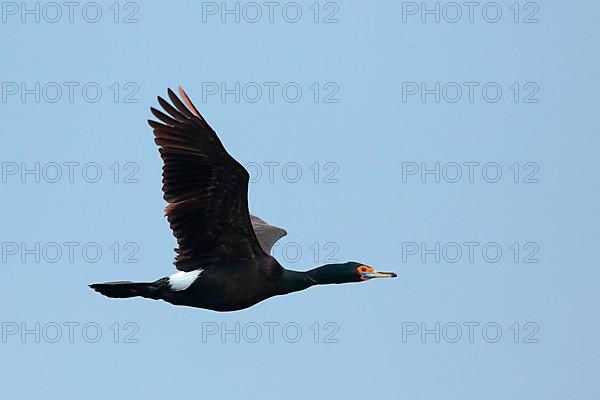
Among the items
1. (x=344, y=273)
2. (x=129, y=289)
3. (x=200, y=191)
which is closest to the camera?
(x=200, y=191)

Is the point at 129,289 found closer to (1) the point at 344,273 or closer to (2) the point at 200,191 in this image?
(2) the point at 200,191

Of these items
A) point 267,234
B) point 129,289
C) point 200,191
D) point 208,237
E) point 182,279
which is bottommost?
point 129,289

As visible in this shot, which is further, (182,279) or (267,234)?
(267,234)

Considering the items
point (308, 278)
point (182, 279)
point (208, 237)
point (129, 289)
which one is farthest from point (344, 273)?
point (129, 289)

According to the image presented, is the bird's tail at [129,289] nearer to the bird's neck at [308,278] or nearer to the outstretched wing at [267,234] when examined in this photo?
the bird's neck at [308,278]

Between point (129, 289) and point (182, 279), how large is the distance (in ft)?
1.92

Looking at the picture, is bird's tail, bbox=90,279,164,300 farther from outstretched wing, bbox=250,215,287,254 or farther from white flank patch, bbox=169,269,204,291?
outstretched wing, bbox=250,215,287,254

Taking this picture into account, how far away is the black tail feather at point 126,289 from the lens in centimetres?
1633

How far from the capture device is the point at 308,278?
667 inches

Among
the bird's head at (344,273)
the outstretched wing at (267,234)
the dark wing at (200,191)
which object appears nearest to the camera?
the dark wing at (200,191)

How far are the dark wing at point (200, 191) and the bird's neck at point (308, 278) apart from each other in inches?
18.0

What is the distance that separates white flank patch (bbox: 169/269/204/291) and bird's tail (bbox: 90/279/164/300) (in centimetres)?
12

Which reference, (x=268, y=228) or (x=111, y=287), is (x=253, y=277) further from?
(x=268, y=228)

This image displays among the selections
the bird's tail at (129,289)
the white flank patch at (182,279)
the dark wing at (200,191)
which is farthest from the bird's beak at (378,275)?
the bird's tail at (129,289)
